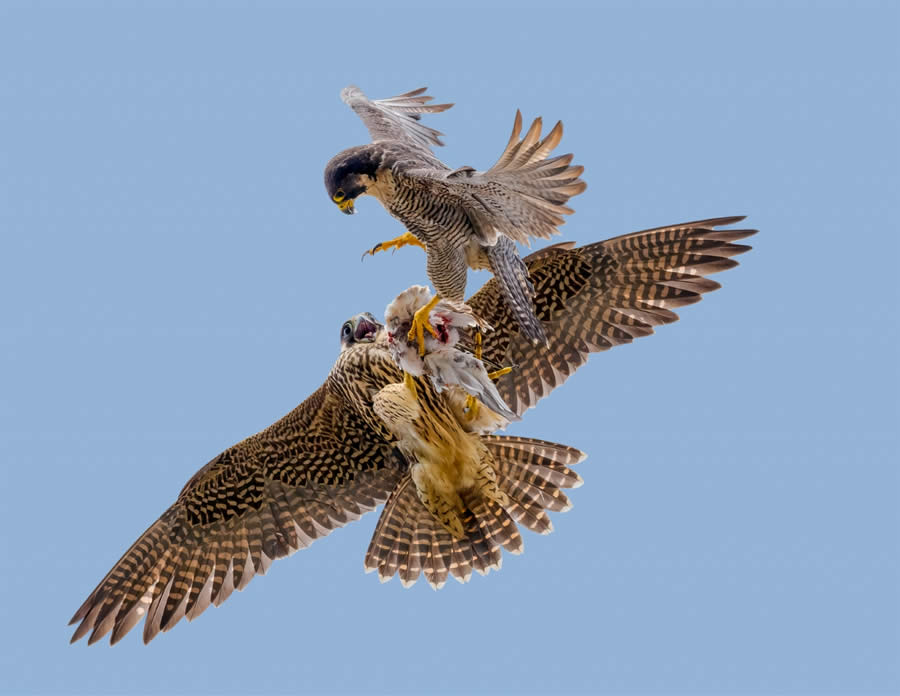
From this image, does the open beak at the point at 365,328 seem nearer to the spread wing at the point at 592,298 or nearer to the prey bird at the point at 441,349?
the spread wing at the point at 592,298

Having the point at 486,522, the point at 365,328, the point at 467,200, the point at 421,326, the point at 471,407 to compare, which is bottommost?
the point at 486,522

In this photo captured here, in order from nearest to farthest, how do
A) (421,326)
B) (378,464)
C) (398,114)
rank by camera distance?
(421,326) < (398,114) < (378,464)

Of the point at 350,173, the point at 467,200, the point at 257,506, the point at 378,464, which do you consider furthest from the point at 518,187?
the point at 257,506

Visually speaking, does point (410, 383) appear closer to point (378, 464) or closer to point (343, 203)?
point (378, 464)

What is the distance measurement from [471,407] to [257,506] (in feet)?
5.31

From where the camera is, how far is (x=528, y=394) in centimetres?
720

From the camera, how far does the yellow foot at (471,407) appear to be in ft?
22.3

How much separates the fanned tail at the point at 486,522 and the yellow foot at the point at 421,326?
47.8 inches

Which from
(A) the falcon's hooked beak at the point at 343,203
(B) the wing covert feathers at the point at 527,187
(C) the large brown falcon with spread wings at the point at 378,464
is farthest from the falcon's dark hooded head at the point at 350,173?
(C) the large brown falcon with spread wings at the point at 378,464

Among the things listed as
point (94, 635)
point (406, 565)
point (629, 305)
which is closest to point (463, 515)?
point (406, 565)

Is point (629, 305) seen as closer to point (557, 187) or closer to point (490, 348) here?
point (490, 348)

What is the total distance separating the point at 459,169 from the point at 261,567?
324 centimetres

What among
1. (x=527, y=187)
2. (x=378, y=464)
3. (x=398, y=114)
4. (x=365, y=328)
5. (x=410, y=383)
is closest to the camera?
(x=527, y=187)

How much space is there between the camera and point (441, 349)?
244 inches
